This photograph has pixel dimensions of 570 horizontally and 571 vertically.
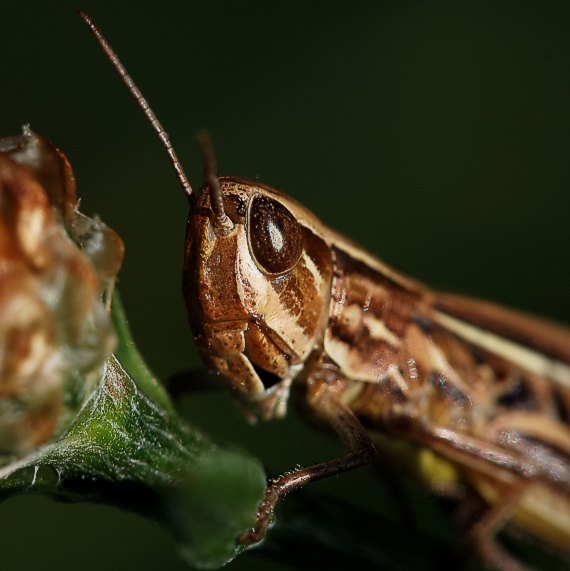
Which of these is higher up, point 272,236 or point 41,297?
point 41,297

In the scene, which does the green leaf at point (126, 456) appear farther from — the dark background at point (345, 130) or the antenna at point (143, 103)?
the dark background at point (345, 130)

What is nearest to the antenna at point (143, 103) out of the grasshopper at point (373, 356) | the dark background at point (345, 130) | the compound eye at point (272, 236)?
the grasshopper at point (373, 356)

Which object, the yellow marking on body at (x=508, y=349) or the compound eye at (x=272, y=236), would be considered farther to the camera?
the yellow marking on body at (x=508, y=349)

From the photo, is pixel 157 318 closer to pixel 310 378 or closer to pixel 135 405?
pixel 310 378

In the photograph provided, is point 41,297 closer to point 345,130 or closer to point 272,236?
point 272,236

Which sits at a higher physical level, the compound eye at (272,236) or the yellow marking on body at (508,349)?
the compound eye at (272,236)

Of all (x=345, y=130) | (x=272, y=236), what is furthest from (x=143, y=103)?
(x=345, y=130)
